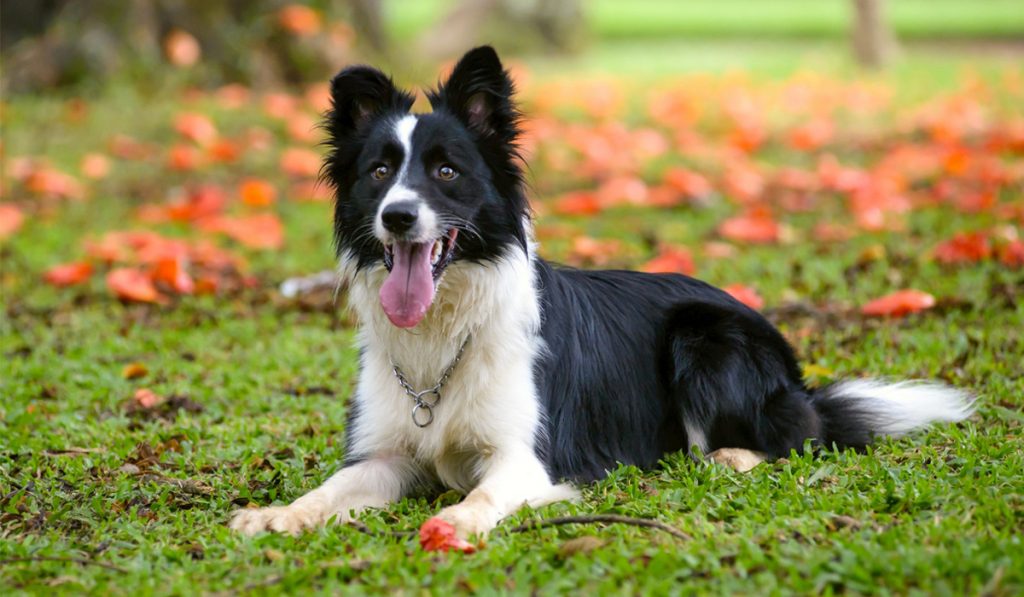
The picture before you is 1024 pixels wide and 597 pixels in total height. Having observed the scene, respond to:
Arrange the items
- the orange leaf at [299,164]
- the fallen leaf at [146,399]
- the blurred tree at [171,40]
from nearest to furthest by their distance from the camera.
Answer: the fallen leaf at [146,399]
the orange leaf at [299,164]
the blurred tree at [171,40]

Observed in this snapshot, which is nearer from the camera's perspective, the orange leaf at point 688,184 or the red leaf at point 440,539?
the red leaf at point 440,539

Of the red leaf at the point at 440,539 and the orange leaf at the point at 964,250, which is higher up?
the orange leaf at the point at 964,250

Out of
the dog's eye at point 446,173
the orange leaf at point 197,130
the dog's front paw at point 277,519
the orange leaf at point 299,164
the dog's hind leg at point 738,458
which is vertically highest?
the orange leaf at point 197,130

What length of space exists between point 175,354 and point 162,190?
4.37 meters

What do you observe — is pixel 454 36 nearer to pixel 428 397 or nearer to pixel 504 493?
pixel 428 397

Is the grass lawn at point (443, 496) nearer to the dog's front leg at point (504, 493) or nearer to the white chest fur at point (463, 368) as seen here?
the dog's front leg at point (504, 493)

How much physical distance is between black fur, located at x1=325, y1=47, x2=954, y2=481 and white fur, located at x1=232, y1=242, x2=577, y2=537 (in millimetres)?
86

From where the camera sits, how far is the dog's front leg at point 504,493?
3.80 meters

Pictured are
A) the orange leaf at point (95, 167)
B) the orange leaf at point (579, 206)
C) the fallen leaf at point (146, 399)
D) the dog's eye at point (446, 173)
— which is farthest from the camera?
the orange leaf at point (95, 167)

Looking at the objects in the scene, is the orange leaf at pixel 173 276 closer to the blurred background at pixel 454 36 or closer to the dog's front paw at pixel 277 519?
the dog's front paw at pixel 277 519

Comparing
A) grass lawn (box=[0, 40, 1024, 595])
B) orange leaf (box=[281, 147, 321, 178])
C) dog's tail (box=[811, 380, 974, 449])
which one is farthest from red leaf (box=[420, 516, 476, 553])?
orange leaf (box=[281, 147, 321, 178])

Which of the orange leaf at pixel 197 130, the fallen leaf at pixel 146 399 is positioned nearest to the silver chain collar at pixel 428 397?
the fallen leaf at pixel 146 399

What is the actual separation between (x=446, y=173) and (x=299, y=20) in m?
9.47

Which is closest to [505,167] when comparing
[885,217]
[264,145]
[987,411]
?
[987,411]
